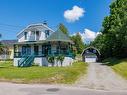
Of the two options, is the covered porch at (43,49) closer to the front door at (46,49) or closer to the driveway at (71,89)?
the front door at (46,49)

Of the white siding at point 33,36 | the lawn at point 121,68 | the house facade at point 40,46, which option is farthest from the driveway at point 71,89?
the white siding at point 33,36

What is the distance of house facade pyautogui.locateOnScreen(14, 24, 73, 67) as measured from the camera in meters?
45.6

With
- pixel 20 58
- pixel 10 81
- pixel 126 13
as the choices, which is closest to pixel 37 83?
pixel 10 81

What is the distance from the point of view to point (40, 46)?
48.0m

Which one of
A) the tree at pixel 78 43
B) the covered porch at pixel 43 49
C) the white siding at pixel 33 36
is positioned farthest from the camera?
the tree at pixel 78 43

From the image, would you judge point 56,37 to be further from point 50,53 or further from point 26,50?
point 26,50

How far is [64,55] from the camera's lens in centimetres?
4469

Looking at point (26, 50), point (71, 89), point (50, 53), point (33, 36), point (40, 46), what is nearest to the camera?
point (71, 89)

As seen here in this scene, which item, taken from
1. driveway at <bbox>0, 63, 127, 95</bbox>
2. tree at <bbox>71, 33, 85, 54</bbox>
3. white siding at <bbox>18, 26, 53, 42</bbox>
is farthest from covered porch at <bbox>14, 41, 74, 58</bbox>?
tree at <bbox>71, 33, 85, 54</bbox>

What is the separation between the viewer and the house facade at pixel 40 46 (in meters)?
45.6

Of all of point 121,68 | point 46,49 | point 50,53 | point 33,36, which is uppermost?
point 33,36

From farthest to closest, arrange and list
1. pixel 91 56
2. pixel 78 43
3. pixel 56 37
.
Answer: pixel 78 43 → pixel 91 56 → pixel 56 37

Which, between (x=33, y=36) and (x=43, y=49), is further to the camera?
(x=33, y=36)

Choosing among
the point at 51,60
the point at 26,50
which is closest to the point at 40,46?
the point at 26,50
